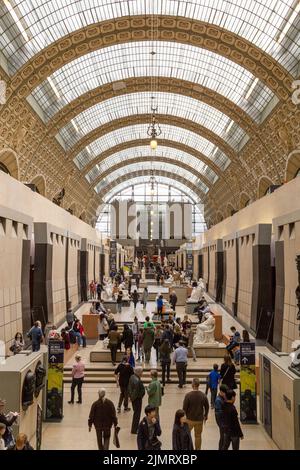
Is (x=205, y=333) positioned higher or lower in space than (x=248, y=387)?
higher

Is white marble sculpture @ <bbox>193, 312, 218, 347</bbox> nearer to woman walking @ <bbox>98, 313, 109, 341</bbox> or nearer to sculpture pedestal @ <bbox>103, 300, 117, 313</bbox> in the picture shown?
woman walking @ <bbox>98, 313, 109, 341</bbox>

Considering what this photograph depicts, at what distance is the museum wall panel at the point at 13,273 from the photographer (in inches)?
620

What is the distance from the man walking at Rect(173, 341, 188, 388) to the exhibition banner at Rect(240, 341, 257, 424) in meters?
2.01

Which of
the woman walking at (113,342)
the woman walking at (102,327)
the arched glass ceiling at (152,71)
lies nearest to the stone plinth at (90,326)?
the woman walking at (102,327)

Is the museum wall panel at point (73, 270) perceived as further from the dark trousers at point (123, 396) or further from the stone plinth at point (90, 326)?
the dark trousers at point (123, 396)

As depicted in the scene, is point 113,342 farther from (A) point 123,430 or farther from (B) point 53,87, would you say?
(B) point 53,87

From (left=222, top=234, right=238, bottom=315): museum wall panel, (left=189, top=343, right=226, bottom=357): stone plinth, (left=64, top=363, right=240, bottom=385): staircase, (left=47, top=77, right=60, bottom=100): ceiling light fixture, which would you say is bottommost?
(left=64, top=363, right=240, bottom=385): staircase

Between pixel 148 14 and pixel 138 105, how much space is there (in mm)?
20828

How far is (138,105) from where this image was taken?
49969 millimetres

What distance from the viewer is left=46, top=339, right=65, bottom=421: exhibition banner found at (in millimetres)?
10875

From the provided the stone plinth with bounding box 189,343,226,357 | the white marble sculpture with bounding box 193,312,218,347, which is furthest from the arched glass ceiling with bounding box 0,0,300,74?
the stone plinth with bounding box 189,343,226,357

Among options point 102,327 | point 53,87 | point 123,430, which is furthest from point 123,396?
point 53,87

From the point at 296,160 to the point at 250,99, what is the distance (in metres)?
8.81

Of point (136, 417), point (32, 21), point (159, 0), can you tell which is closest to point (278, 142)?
point (159, 0)
